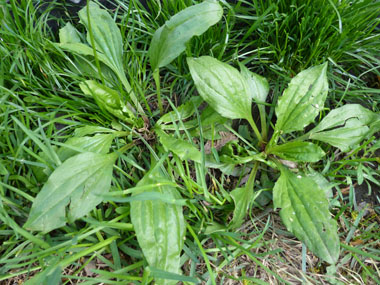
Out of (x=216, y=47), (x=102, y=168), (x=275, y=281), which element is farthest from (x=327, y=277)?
(x=216, y=47)

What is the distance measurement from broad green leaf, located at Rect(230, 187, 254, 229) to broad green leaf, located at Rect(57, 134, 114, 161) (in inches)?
23.3

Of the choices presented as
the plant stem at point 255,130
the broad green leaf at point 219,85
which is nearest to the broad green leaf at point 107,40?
the broad green leaf at point 219,85

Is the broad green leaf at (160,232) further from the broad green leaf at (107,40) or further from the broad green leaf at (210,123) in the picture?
the broad green leaf at (107,40)

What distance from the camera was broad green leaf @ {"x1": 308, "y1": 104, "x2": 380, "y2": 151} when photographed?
4.92 ft

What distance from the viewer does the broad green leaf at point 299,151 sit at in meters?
1.39

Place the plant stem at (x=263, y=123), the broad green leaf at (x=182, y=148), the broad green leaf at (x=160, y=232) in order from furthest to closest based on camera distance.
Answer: the plant stem at (x=263, y=123)
the broad green leaf at (x=182, y=148)
the broad green leaf at (x=160, y=232)

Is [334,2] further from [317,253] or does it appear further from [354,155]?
[317,253]

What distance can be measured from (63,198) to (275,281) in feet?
3.07

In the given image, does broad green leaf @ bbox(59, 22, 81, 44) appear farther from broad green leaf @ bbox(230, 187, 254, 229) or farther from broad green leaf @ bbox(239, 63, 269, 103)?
broad green leaf @ bbox(230, 187, 254, 229)

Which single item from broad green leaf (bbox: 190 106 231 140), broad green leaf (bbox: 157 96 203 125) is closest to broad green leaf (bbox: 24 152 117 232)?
broad green leaf (bbox: 157 96 203 125)

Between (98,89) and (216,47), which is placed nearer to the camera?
(98,89)

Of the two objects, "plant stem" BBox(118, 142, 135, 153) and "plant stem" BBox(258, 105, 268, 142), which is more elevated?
"plant stem" BBox(118, 142, 135, 153)

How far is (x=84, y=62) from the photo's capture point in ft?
5.36

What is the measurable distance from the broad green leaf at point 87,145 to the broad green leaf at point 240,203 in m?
0.59
